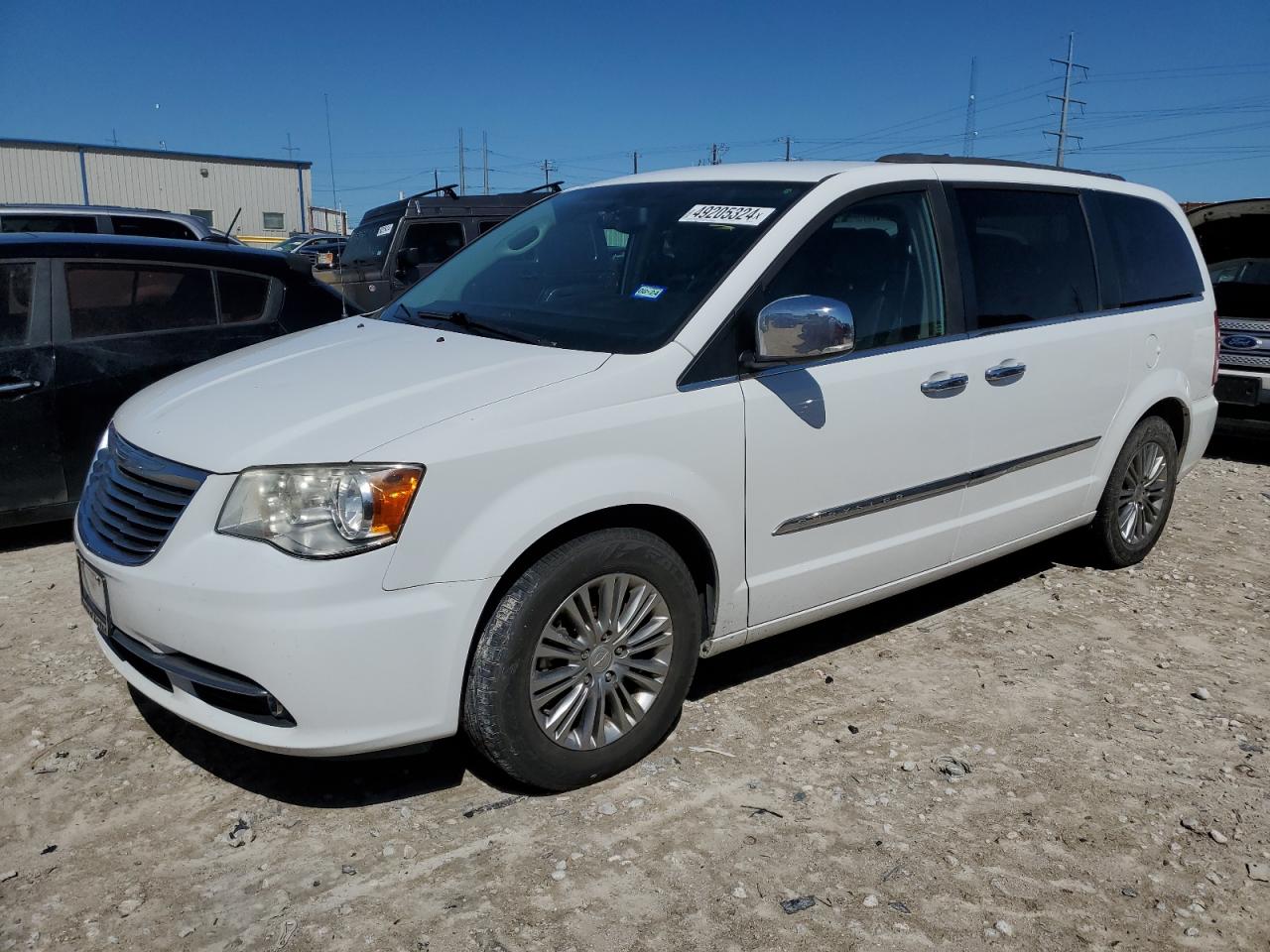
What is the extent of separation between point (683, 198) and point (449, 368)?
49.0 inches

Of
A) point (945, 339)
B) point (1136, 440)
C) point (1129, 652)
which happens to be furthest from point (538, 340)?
point (1136, 440)

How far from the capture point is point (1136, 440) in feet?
16.1

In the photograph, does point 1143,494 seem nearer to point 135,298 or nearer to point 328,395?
point 328,395

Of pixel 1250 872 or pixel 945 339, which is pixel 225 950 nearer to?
pixel 1250 872

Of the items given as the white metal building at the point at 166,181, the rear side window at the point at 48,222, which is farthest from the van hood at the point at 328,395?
the white metal building at the point at 166,181

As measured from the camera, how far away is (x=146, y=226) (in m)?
10.7

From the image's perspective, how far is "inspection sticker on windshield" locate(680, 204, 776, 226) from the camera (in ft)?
11.4

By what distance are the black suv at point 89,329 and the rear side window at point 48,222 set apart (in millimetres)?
5465

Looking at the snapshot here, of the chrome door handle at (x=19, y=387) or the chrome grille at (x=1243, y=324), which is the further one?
the chrome grille at (x=1243, y=324)

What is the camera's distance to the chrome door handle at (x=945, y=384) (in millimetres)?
3709

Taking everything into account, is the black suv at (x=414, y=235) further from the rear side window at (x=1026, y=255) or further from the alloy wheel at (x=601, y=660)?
the alloy wheel at (x=601, y=660)

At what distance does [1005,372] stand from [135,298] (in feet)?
14.1

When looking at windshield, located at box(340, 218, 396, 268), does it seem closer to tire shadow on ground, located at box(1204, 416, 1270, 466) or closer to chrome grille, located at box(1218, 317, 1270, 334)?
chrome grille, located at box(1218, 317, 1270, 334)

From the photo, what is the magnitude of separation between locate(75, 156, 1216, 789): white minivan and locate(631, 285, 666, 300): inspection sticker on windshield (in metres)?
0.04
